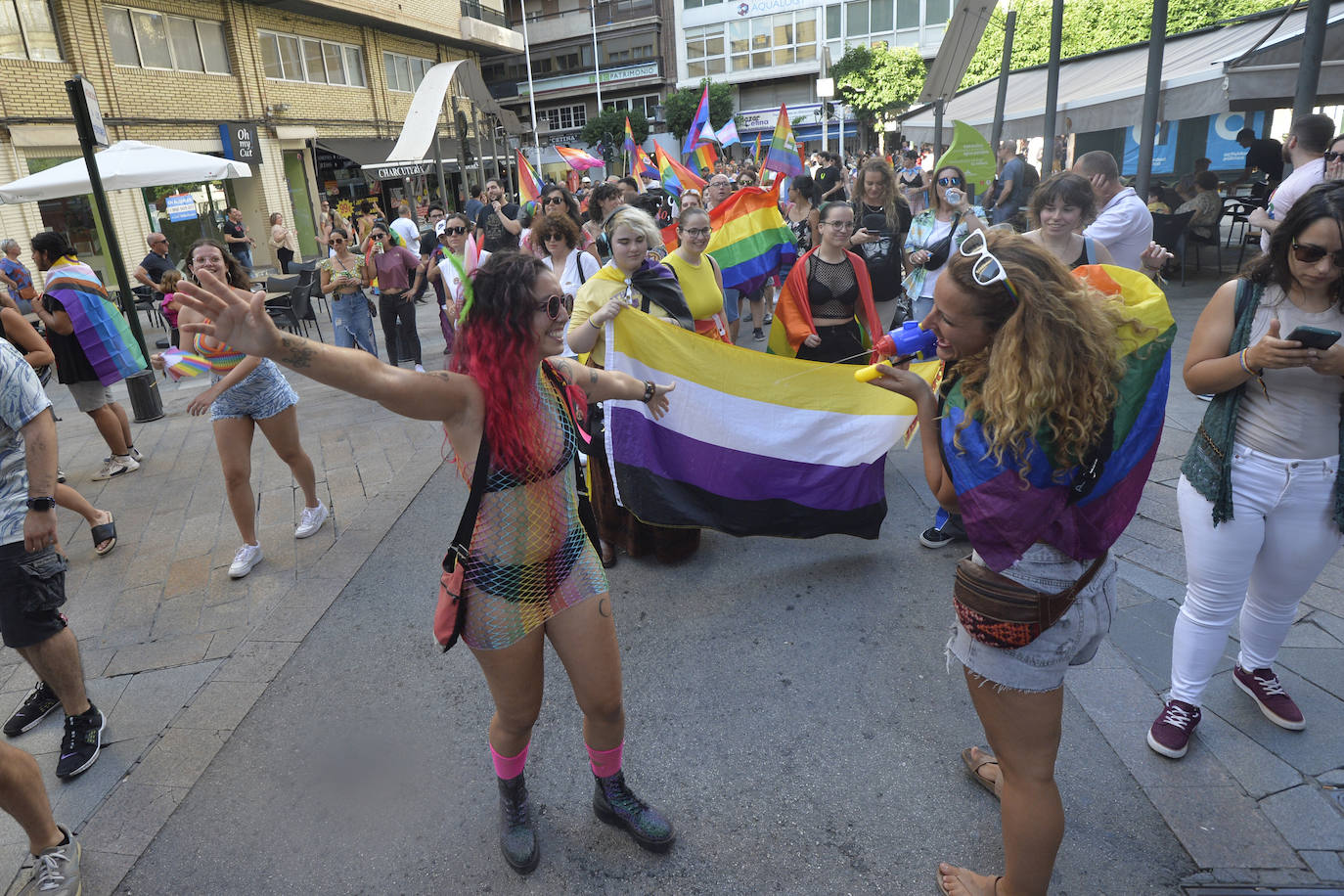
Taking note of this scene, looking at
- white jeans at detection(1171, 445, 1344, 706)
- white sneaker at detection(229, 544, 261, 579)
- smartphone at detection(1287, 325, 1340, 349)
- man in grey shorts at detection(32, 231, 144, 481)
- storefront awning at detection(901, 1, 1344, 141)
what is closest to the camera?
smartphone at detection(1287, 325, 1340, 349)

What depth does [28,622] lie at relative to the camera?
2.98 meters

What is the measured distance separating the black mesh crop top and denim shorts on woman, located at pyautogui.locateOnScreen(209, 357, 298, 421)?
3195 mm

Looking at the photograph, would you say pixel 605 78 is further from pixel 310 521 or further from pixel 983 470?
pixel 983 470

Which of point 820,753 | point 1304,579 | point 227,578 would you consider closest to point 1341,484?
point 1304,579

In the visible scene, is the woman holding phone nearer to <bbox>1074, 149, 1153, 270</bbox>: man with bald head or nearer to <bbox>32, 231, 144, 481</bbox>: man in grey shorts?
<bbox>1074, 149, 1153, 270</bbox>: man with bald head

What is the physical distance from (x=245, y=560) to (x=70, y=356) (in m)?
2.87

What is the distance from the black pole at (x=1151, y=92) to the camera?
789 centimetres

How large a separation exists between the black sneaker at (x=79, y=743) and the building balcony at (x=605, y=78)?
55.5 meters

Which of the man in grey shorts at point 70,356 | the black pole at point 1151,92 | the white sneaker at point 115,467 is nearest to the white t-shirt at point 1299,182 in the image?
the black pole at point 1151,92

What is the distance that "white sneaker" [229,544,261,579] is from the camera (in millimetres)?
4738

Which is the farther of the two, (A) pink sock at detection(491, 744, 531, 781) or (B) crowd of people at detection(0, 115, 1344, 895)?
(A) pink sock at detection(491, 744, 531, 781)

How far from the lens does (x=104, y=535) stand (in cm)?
522

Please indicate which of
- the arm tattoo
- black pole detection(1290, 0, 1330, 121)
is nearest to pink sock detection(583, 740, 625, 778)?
the arm tattoo

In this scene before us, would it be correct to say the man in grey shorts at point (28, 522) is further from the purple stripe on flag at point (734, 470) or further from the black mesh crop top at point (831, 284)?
the black mesh crop top at point (831, 284)
